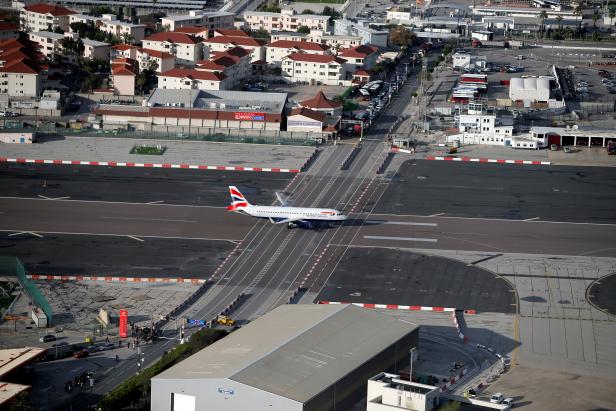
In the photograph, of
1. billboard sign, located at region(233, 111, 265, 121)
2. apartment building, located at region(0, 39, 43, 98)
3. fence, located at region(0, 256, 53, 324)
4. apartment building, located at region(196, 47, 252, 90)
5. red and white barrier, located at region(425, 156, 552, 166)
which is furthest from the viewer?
apartment building, located at region(196, 47, 252, 90)

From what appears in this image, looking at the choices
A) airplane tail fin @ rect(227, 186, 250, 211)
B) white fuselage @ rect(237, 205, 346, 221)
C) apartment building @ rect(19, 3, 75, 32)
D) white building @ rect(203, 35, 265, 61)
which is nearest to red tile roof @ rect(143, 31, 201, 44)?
white building @ rect(203, 35, 265, 61)

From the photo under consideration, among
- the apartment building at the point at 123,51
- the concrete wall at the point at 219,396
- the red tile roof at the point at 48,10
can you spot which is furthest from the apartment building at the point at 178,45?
the concrete wall at the point at 219,396

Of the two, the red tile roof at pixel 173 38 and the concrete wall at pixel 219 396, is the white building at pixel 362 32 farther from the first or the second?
the concrete wall at pixel 219 396

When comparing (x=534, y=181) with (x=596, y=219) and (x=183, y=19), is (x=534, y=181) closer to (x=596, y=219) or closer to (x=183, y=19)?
(x=596, y=219)

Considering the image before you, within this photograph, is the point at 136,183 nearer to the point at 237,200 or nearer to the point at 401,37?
the point at 237,200

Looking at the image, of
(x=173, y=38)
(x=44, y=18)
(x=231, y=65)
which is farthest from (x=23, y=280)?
(x=44, y=18)

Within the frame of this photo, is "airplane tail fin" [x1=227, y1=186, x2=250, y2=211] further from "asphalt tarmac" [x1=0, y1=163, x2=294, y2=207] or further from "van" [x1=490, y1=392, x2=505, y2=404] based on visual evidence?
"van" [x1=490, y1=392, x2=505, y2=404]
